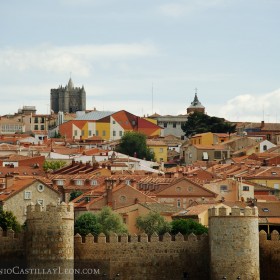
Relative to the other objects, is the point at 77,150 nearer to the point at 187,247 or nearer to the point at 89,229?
the point at 89,229

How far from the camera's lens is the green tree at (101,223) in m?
81.9

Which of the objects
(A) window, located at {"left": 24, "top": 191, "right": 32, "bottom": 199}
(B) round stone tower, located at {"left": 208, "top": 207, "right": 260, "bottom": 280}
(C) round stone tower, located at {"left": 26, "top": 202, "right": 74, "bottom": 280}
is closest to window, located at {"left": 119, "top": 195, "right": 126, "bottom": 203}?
(A) window, located at {"left": 24, "top": 191, "right": 32, "bottom": 199}

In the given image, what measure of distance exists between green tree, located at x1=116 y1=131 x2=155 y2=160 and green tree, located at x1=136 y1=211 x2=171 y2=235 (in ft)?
214

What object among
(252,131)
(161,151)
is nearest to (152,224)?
(161,151)

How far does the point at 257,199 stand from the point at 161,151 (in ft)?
211

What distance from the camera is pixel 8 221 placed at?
280 feet

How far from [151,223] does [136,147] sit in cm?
6942

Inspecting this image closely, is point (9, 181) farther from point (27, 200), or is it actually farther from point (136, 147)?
point (136, 147)

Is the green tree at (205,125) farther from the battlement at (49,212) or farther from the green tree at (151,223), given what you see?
the battlement at (49,212)

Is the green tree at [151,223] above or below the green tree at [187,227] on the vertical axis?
above

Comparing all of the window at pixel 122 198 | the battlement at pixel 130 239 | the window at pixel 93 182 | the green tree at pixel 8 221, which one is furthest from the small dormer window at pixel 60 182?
the battlement at pixel 130 239

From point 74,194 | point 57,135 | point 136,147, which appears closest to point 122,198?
point 74,194

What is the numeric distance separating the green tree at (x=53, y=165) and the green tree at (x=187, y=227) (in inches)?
1875

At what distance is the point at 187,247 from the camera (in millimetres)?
70000
